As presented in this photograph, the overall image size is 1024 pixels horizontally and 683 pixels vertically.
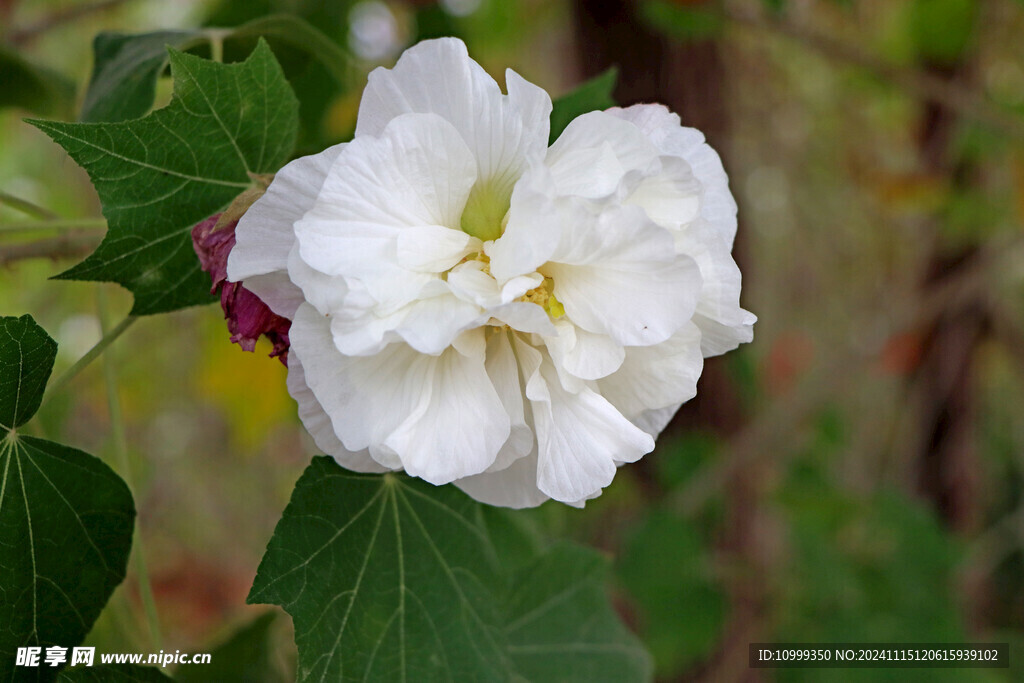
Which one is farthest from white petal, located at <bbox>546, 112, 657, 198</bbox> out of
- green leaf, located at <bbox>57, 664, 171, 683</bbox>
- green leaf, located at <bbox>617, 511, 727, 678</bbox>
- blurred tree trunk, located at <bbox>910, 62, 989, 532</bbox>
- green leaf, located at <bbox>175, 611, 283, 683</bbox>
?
blurred tree trunk, located at <bbox>910, 62, 989, 532</bbox>

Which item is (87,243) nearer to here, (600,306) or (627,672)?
(600,306)

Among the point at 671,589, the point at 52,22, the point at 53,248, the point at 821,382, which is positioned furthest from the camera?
the point at 821,382

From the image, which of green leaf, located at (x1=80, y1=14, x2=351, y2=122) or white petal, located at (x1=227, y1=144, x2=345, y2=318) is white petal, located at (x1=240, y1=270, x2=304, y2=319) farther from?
green leaf, located at (x1=80, y1=14, x2=351, y2=122)

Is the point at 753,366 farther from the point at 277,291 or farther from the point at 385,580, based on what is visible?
the point at 277,291

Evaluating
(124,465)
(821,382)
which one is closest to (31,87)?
(124,465)

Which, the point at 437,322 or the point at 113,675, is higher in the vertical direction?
the point at 437,322
